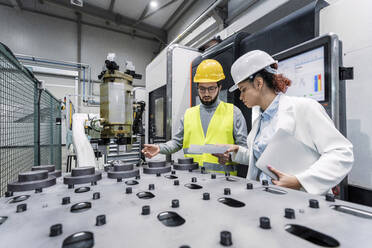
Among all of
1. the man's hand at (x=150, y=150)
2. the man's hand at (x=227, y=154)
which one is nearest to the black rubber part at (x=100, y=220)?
the man's hand at (x=227, y=154)

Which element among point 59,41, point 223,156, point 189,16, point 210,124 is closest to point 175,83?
point 210,124

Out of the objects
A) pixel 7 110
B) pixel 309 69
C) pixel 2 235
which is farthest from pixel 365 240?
pixel 7 110

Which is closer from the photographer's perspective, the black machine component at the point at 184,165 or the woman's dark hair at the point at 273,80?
the black machine component at the point at 184,165

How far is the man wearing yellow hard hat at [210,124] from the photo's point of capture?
1559 millimetres

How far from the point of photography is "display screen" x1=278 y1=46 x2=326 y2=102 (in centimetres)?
117

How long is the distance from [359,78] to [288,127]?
75cm

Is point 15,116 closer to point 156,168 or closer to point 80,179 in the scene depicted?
point 80,179

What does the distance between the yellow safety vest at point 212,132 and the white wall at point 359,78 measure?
792 mm

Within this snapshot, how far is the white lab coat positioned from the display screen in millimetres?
350

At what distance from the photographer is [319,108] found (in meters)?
0.89

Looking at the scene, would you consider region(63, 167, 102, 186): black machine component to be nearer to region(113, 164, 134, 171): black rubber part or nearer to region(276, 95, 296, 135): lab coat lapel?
region(113, 164, 134, 171): black rubber part

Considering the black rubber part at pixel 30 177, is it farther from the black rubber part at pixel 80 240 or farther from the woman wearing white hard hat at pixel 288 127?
the woman wearing white hard hat at pixel 288 127

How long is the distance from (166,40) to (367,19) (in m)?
6.19

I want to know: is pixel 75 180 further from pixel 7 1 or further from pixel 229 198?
pixel 7 1
